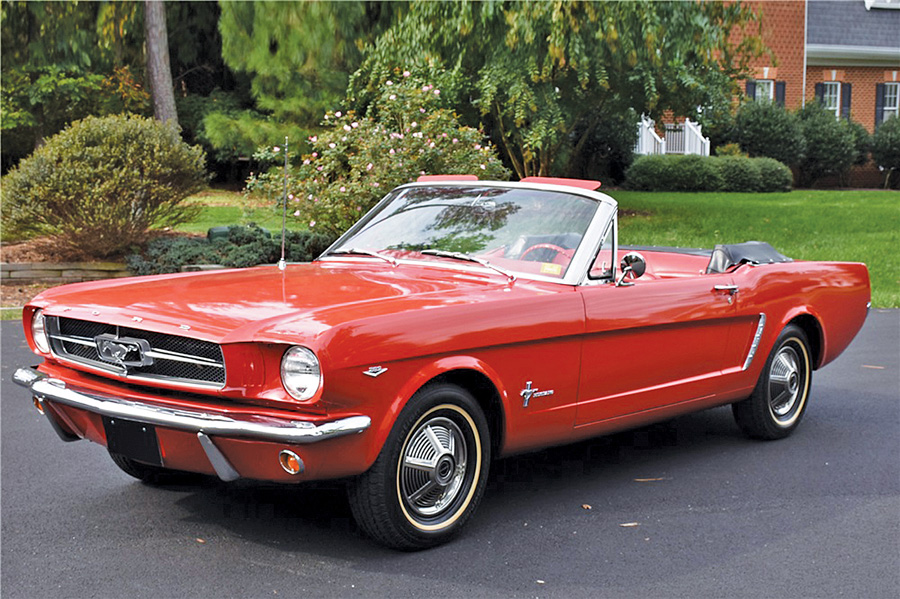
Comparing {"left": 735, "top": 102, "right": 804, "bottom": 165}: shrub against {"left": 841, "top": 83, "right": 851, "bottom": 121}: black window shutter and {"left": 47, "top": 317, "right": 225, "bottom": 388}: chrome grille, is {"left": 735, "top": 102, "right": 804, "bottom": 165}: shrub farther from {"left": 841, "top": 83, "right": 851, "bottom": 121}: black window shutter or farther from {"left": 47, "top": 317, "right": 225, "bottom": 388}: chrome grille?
{"left": 47, "top": 317, "right": 225, "bottom": 388}: chrome grille

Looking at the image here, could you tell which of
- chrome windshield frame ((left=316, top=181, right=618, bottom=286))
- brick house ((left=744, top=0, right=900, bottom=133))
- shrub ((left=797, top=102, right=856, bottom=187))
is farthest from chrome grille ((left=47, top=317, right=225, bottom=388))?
brick house ((left=744, top=0, right=900, bottom=133))

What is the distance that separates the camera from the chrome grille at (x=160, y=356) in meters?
4.26

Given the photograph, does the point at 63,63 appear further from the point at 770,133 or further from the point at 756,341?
the point at 756,341

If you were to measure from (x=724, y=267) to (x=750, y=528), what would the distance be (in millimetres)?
2051

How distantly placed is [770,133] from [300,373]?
27716 millimetres

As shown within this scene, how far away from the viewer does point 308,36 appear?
2297 cm

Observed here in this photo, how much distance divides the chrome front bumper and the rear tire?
99 centimetres

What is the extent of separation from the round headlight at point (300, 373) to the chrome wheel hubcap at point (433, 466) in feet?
1.77

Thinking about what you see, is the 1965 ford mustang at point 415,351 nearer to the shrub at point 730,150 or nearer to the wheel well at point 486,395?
the wheel well at point 486,395

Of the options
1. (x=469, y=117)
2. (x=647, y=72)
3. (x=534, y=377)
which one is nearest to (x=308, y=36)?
(x=469, y=117)

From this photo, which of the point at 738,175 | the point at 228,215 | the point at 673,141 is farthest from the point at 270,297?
the point at 673,141

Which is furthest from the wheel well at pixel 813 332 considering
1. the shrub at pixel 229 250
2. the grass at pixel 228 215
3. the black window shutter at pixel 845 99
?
the black window shutter at pixel 845 99

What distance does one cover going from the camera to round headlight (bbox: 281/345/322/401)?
4082mm

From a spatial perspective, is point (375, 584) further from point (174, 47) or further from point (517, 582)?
point (174, 47)
